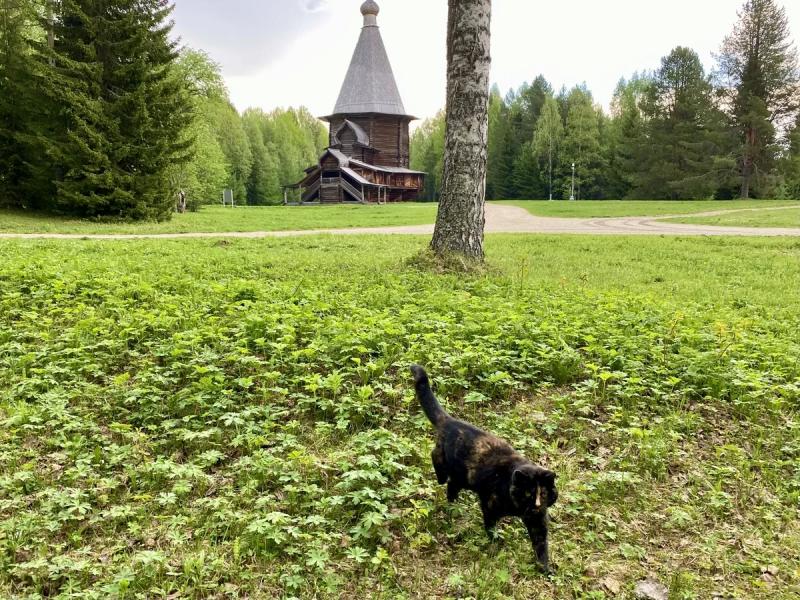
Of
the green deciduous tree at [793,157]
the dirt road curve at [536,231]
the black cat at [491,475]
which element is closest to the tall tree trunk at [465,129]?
the black cat at [491,475]

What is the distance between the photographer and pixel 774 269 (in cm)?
1078

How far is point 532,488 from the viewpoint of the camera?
9.05 ft

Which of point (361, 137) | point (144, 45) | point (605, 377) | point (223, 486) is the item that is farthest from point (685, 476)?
point (361, 137)

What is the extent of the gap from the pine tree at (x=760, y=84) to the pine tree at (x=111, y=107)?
49147mm

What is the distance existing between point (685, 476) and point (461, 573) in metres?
1.93

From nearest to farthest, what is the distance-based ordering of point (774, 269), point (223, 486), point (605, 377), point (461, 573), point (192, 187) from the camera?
1. point (461, 573)
2. point (223, 486)
3. point (605, 377)
4. point (774, 269)
5. point (192, 187)

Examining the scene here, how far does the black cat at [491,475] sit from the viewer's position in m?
2.78

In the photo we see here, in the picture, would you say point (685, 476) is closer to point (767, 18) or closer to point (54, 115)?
point (54, 115)

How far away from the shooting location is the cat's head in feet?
8.96

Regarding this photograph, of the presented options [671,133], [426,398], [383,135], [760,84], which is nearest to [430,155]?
[383,135]

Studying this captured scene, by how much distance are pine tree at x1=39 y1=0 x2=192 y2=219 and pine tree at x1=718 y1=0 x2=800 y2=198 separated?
49.1 m

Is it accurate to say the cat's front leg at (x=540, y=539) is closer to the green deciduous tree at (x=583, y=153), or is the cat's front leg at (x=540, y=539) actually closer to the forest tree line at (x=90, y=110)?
the forest tree line at (x=90, y=110)

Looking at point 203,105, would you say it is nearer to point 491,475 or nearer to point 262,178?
point 262,178

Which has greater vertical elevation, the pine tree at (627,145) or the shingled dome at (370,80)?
the shingled dome at (370,80)
